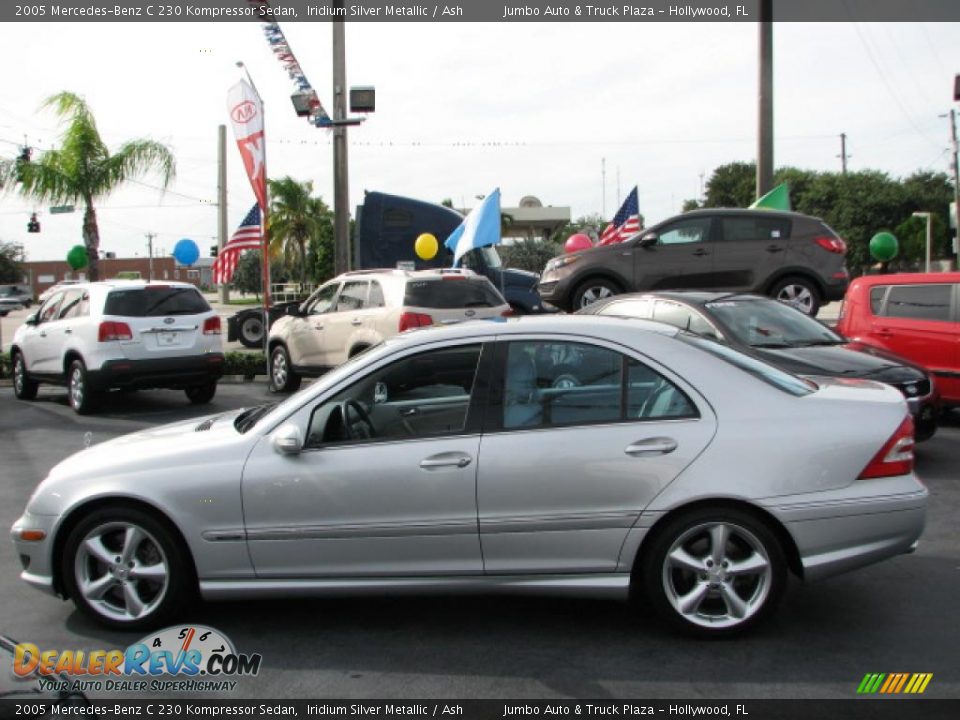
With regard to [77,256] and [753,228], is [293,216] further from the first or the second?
[753,228]

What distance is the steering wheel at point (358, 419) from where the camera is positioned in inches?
172

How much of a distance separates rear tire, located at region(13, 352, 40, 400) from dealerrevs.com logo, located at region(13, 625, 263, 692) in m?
10.2

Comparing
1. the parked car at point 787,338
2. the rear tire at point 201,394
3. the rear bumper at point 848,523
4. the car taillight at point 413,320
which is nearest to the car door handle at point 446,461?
the rear bumper at point 848,523

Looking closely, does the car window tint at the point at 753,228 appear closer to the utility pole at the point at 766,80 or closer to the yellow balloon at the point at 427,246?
the utility pole at the point at 766,80

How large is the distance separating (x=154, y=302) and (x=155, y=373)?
922 millimetres

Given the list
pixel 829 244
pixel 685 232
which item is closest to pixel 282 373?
pixel 685 232

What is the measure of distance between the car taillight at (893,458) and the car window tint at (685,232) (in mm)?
9461

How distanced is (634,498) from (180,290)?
9.44 metres

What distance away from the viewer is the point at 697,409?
4.21m

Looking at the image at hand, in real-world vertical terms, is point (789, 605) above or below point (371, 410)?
below

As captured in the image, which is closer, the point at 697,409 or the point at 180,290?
the point at 697,409

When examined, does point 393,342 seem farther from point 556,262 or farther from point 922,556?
point 556,262

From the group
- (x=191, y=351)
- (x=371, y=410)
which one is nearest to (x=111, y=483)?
(x=371, y=410)

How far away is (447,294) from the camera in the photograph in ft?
36.9
